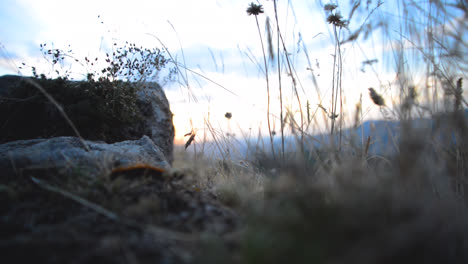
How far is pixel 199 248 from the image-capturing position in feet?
2.96

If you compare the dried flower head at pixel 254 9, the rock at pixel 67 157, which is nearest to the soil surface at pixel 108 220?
the rock at pixel 67 157

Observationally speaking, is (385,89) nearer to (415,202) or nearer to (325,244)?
(415,202)

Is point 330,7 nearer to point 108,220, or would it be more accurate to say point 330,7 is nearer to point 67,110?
point 108,220

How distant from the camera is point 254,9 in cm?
237

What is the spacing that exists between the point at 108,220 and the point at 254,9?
206 cm

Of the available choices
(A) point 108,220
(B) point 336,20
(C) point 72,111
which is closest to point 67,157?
(A) point 108,220

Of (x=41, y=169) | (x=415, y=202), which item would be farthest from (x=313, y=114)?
(x=41, y=169)

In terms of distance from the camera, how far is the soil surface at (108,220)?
34.2 inches

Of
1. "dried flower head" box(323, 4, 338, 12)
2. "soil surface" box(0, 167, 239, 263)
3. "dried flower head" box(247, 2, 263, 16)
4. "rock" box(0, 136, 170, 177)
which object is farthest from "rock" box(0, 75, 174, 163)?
"dried flower head" box(323, 4, 338, 12)

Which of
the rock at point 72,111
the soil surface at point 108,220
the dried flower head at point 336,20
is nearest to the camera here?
the soil surface at point 108,220

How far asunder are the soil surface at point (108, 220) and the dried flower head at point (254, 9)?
5.41 feet

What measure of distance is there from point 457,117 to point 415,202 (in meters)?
0.60

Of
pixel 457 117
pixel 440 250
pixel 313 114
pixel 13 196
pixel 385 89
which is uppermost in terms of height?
pixel 385 89

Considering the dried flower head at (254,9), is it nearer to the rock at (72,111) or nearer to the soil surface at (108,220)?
the soil surface at (108,220)
